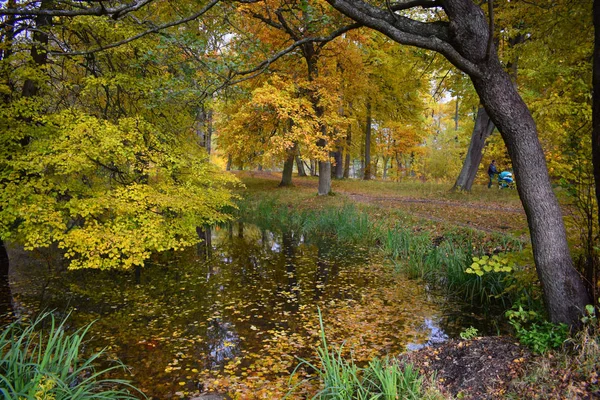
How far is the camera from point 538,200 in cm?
327

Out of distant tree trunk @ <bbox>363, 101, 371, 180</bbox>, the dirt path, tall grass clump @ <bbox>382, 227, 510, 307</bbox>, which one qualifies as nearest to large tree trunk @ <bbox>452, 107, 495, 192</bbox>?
the dirt path

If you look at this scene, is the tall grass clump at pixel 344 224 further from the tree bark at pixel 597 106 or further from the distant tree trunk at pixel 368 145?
the distant tree trunk at pixel 368 145

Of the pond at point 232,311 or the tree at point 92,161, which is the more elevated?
the tree at point 92,161

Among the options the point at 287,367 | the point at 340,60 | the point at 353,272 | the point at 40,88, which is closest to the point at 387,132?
the point at 340,60

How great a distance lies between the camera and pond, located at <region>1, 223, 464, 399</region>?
390 cm

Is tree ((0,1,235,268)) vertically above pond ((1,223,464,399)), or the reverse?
tree ((0,1,235,268))

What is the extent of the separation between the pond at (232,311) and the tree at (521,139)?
67.0 inches

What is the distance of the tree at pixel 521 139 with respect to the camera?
317cm

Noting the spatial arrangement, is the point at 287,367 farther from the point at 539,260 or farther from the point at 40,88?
the point at 40,88

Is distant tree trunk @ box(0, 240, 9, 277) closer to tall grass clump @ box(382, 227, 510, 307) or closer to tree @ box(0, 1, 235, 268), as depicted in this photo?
tree @ box(0, 1, 235, 268)

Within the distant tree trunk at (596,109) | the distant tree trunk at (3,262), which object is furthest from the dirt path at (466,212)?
the distant tree trunk at (3,262)

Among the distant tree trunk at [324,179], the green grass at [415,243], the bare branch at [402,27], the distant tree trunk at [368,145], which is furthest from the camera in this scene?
the distant tree trunk at [368,145]

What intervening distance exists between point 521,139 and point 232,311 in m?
4.13

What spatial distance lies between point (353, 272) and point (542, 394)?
4528mm
